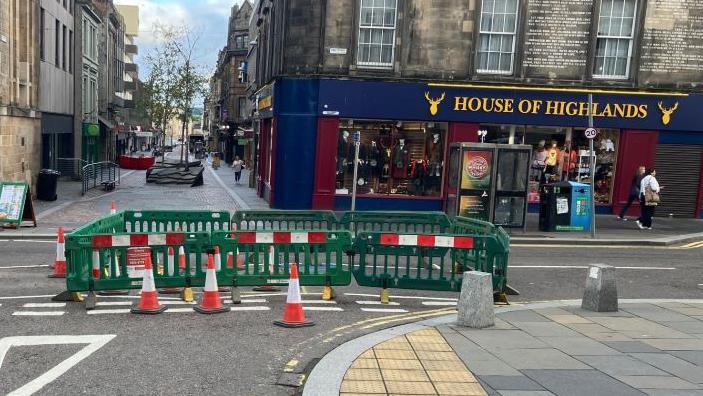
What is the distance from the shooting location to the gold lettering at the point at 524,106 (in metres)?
19.5

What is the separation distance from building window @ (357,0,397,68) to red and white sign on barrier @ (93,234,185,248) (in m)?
12.2

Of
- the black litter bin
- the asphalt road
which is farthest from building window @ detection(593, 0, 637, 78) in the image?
the black litter bin

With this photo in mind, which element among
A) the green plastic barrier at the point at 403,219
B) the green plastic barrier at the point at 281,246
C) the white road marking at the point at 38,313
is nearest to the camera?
the white road marking at the point at 38,313

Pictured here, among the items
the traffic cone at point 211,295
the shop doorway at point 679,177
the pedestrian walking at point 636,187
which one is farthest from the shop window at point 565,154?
the traffic cone at point 211,295

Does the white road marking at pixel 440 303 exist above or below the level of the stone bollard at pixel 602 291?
below

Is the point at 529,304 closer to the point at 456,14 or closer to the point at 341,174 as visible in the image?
the point at 341,174

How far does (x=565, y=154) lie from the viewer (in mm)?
20297

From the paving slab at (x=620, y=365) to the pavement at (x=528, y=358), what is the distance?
0.03ft

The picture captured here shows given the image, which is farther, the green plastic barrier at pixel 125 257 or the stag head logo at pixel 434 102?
the stag head logo at pixel 434 102

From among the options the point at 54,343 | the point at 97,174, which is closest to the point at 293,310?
the point at 54,343

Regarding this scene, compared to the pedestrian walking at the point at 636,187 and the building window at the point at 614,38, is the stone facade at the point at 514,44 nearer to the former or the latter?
the building window at the point at 614,38

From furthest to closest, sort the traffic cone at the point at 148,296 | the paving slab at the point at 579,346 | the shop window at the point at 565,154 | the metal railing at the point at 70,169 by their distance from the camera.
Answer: the metal railing at the point at 70,169
the shop window at the point at 565,154
the traffic cone at the point at 148,296
the paving slab at the point at 579,346

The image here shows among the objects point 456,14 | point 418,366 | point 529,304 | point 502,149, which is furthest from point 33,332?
point 456,14

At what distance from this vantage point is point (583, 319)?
789 centimetres
